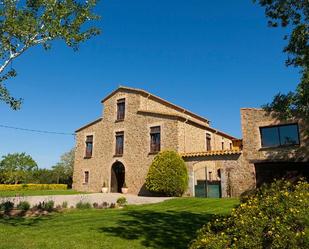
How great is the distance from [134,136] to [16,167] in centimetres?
3526

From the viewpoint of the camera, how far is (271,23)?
12195 millimetres

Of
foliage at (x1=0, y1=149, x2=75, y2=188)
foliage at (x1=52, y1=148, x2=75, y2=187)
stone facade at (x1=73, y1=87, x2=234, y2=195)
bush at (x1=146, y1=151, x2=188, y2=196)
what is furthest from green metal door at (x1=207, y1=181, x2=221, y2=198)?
foliage at (x1=52, y1=148, x2=75, y2=187)

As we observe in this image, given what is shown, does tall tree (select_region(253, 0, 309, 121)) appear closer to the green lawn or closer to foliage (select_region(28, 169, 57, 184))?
the green lawn

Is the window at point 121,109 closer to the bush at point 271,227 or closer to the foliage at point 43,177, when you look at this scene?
the bush at point 271,227

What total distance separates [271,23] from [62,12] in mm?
8540

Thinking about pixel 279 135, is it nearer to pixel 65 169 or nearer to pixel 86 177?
pixel 86 177

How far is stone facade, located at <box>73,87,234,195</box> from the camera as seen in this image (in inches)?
1019

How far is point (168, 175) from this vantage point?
904 inches

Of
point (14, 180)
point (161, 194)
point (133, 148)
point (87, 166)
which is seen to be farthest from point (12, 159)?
point (161, 194)

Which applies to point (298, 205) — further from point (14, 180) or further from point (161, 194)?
point (14, 180)

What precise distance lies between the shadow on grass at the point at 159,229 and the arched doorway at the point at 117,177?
1705cm

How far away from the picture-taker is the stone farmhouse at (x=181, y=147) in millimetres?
20484

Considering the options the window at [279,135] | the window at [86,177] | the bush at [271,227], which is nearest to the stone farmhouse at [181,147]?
the window at [279,135]

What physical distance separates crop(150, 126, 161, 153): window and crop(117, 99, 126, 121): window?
4223 millimetres
